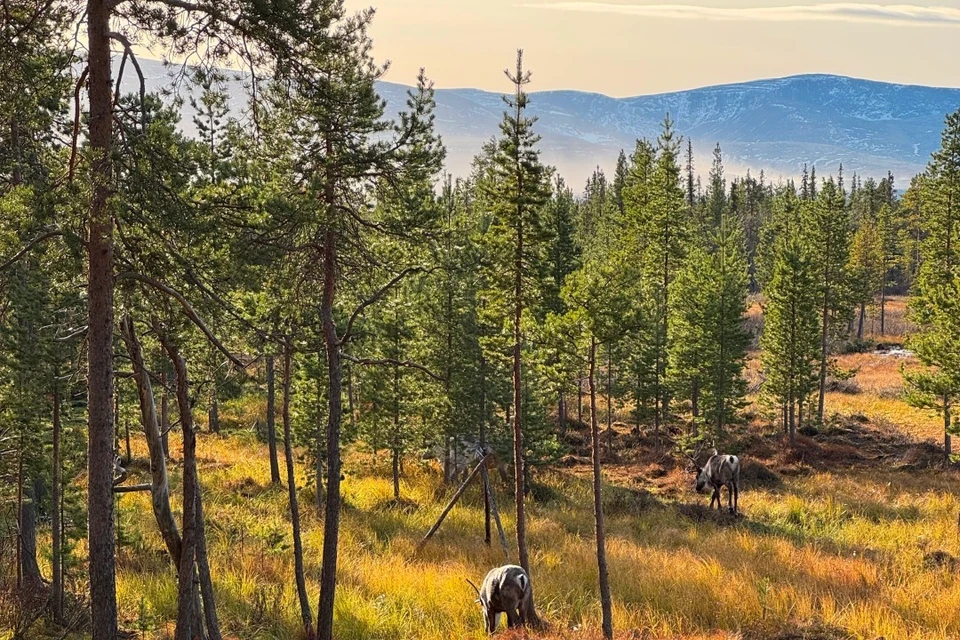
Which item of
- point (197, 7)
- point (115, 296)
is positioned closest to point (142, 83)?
point (197, 7)

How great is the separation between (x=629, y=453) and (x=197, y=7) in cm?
3535

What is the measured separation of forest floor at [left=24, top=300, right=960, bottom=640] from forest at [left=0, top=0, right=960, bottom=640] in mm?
137

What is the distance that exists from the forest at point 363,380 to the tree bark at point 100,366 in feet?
0.09

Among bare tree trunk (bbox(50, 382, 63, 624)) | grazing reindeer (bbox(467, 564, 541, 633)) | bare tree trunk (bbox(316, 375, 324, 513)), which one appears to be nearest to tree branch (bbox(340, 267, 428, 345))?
grazing reindeer (bbox(467, 564, 541, 633))

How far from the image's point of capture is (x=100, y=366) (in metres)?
7.52

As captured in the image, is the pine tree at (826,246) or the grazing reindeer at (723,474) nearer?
the grazing reindeer at (723,474)

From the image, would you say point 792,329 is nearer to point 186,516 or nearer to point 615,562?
point 615,562

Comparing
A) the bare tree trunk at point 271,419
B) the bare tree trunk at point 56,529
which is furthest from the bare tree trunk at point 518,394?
the bare tree trunk at point 56,529

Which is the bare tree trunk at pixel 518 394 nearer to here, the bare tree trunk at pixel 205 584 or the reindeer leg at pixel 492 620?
the reindeer leg at pixel 492 620

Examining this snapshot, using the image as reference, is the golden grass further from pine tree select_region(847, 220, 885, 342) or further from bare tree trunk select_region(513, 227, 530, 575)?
pine tree select_region(847, 220, 885, 342)

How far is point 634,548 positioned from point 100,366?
1806cm

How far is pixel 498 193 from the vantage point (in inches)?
656

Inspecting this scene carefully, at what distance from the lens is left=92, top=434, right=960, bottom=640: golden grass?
13.9 metres

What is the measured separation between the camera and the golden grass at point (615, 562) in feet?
45.5
